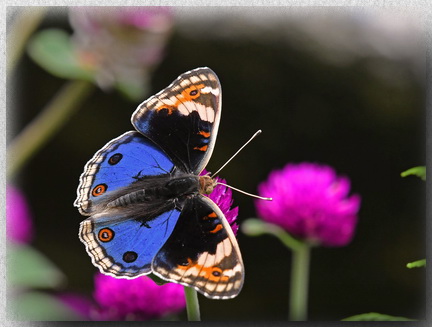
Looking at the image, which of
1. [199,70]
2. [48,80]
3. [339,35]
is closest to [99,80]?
[199,70]

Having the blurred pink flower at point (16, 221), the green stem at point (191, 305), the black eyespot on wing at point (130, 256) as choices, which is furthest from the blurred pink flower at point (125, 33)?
the green stem at point (191, 305)

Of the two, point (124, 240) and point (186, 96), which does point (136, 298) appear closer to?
point (124, 240)

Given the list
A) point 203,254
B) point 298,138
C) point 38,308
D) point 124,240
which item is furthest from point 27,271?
point 298,138

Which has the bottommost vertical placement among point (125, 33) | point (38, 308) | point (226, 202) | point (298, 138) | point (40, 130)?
point (38, 308)

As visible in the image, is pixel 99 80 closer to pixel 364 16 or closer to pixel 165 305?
pixel 165 305

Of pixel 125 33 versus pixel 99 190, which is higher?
pixel 125 33

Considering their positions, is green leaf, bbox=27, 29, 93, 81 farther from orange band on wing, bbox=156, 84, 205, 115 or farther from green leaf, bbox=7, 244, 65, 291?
green leaf, bbox=7, 244, 65, 291

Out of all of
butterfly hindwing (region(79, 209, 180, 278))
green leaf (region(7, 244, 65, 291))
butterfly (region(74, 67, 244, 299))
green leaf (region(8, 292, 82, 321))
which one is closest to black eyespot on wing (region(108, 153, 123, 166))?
butterfly (region(74, 67, 244, 299))
